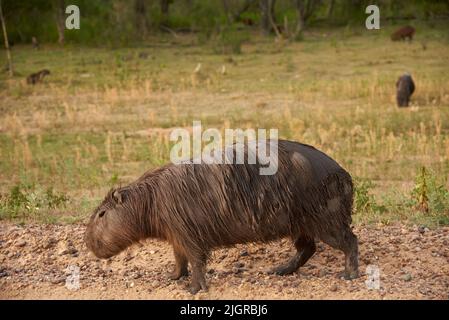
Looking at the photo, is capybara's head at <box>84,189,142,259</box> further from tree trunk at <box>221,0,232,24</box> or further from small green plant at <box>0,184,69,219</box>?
tree trunk at <box>221,0,232,24</box>

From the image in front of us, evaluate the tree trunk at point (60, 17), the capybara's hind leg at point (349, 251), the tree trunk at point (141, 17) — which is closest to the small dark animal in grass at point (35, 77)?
the tree trunk at point (60, 17)

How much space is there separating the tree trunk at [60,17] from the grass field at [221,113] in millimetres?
912

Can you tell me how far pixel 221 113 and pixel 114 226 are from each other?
10.0 meters

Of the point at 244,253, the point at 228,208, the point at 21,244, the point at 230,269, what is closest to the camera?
the point at 228,208

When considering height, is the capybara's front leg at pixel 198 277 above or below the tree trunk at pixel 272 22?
below

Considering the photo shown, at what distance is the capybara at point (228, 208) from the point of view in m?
5.32

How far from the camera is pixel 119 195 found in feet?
17.9

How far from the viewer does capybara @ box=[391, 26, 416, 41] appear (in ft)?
83.1

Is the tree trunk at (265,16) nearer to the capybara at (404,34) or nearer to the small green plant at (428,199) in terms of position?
the capybara at (404,34)

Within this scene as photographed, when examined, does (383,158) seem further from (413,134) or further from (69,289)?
(69,289)

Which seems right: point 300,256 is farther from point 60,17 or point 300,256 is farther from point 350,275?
point 60,17

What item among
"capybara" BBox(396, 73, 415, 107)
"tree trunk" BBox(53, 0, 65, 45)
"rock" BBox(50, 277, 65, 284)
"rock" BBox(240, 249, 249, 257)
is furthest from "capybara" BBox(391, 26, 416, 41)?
"rock" BBox(50, 277, 65, 284)

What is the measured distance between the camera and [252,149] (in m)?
5.47

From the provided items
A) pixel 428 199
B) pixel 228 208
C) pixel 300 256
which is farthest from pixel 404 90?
pixel 228 208
